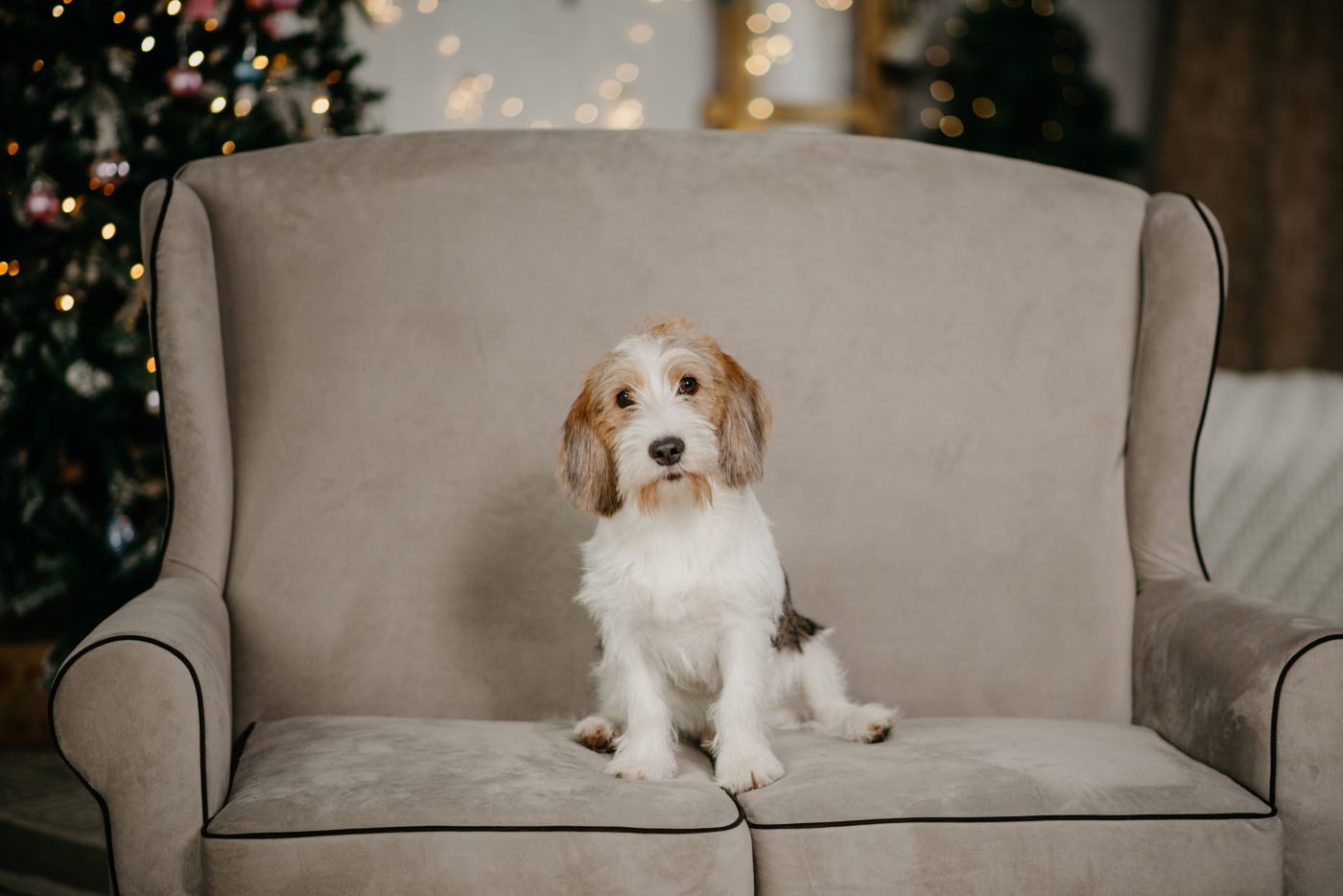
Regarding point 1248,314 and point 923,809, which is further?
point 1248,314

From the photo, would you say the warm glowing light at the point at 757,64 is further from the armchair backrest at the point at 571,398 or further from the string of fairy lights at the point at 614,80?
the armchair backrest at the point at 571,398

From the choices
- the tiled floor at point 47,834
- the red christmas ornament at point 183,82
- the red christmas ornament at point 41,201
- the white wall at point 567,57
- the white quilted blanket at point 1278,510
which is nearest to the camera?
the tiled floor at point 47,834

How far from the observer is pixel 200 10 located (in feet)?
9.96

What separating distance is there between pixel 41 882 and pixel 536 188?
2.04 meters

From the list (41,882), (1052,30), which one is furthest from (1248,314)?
(41,882)

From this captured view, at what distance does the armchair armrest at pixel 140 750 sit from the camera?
1603 mm

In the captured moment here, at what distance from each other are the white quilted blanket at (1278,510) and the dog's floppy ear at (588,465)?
74.9 inches

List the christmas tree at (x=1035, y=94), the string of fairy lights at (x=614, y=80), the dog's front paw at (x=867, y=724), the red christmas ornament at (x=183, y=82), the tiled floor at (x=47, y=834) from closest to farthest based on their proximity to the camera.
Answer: the dog's front paw at (x=867, y=724)
the tiled floor at (x=47, y=834)
the red christmas ornament at (x=183, y=82)
the string of fairy lights at (x=614, y=80)
the christmas tree at (x=1035, y=94)

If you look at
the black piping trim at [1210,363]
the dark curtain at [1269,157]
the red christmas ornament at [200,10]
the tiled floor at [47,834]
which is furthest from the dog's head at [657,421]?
the dark curtain at [1269,157]

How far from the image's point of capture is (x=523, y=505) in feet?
7.59

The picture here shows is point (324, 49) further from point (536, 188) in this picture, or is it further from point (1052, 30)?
point (1052, 30)

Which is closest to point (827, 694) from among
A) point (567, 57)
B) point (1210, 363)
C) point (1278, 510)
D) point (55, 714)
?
point (1210, 363)

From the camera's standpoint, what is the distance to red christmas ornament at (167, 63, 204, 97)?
117 inches

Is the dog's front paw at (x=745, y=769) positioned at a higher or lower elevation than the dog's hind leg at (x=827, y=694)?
higher
